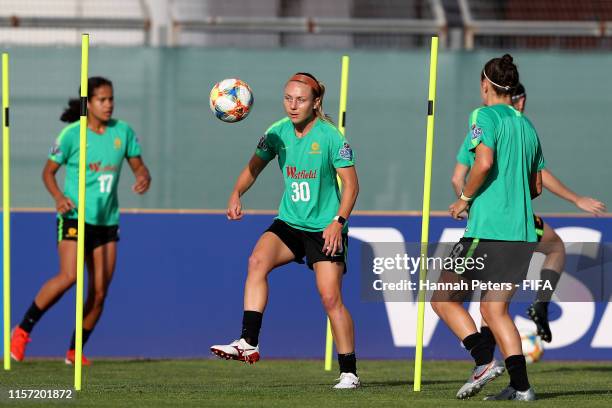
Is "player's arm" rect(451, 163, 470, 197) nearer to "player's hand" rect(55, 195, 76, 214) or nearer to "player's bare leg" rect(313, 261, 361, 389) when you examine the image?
"player's bare leg" rect(313, 261, 361, 389)

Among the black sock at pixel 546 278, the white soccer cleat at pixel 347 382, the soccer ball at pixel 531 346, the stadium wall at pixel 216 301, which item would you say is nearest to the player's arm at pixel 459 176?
the white soccer cleat at pixel 347 382

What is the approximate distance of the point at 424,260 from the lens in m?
8.20

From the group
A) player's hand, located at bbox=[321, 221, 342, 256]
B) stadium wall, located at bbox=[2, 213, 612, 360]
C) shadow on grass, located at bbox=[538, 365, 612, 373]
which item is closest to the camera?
player's hand, located at bbox=[321, 221, 342, 256]

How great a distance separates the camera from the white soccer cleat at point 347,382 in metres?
8.47

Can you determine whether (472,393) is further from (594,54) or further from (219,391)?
(594,54)

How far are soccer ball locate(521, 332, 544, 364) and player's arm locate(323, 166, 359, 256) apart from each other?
3.94 meters

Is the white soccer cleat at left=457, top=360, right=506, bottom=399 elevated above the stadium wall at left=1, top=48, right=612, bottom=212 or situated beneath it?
situated beneath

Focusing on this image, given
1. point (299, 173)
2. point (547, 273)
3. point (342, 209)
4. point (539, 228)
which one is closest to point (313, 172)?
point (299, 173)

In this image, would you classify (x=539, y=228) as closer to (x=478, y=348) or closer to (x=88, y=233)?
(x=478, y=348)

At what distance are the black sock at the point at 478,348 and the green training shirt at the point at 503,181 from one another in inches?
26.2

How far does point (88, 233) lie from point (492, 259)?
14.3 ft

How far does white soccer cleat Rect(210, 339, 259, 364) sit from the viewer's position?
7.75 m

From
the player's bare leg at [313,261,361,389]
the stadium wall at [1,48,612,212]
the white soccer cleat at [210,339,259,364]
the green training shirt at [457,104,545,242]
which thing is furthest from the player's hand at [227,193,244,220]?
the stadium wall at [1,48,612,212]

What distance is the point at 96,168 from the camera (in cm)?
1095
